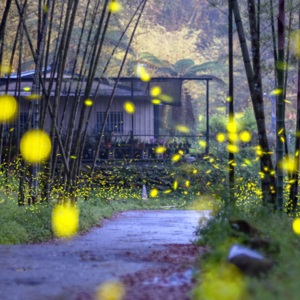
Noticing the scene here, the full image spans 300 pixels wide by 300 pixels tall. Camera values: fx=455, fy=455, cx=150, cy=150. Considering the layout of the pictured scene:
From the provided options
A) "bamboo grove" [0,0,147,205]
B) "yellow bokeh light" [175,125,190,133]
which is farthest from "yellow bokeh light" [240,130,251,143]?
"bamboo grove" [0,0,147,205]

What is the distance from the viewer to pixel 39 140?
7.40 m

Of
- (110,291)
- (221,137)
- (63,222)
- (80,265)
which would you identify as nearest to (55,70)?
(63,222)

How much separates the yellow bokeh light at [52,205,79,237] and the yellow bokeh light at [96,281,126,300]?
11.0 feet

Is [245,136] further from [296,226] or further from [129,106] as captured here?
[296,226]

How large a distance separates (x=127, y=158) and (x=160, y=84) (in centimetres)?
319

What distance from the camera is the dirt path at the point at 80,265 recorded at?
318cm

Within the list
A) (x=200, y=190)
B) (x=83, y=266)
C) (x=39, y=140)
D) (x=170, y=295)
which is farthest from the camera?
(x=200, y=190)

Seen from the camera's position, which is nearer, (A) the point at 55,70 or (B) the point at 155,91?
(A) the point at 55,70

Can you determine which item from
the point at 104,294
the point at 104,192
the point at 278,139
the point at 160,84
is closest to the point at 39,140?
the point at 278,139

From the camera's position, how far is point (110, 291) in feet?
10.00

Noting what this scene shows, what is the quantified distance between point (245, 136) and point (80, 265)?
15392 mm

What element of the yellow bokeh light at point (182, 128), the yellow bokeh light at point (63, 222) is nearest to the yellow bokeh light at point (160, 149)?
the yellow bokeh light at point (63, 222)

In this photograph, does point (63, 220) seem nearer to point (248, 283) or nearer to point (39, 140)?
point (39, 140)

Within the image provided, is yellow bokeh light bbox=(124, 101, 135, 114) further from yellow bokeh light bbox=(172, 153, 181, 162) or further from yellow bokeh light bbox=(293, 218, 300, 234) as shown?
yellow bokeh light bbox=(293, 218, 300, 234)
